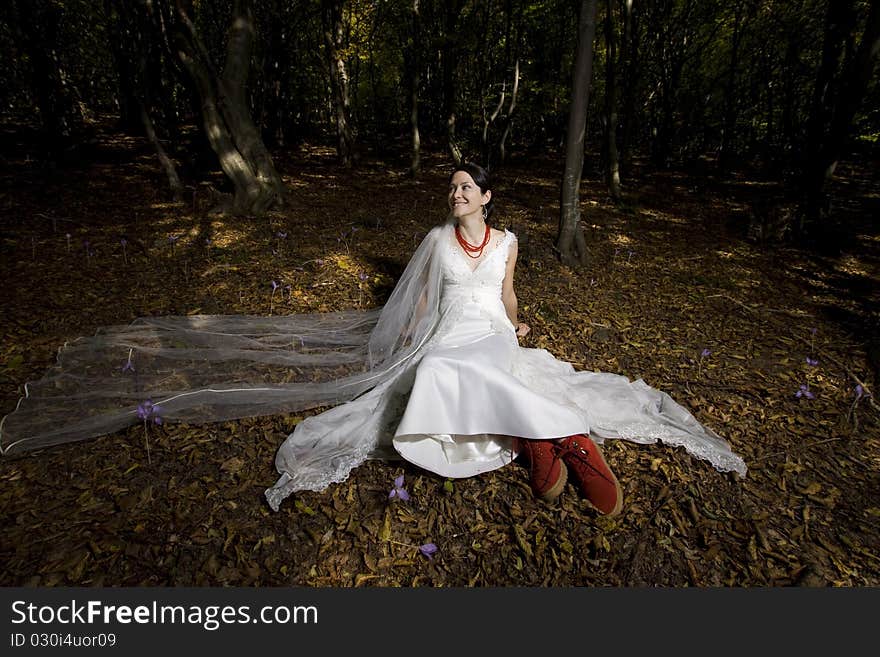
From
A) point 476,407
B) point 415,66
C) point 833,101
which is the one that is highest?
point 415,66

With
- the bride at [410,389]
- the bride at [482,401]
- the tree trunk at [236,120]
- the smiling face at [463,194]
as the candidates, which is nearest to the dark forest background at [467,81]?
the tree trunk at [236,120]

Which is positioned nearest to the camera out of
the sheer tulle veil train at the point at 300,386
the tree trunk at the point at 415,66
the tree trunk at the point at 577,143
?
the sheer tulle veil train at the point at 300,386

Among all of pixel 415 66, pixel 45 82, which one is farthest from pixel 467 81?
pixel 45 82

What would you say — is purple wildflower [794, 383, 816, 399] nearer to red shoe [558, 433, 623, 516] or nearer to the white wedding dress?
the white wedding dress

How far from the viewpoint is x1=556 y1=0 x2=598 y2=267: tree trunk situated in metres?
5.05

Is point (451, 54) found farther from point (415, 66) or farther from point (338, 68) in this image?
point (338, 68)

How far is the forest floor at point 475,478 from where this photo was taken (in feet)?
7.52

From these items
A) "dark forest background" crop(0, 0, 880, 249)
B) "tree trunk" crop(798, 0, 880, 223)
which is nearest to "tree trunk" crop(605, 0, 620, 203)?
"dark forest background" crop(0, 0, 880, 249)

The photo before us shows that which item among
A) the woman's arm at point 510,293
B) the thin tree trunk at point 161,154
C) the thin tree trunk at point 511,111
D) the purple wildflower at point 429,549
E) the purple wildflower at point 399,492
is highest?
the thin tree trunk at point 511,111

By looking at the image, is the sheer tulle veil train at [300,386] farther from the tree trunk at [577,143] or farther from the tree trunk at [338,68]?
the tree trunk at [338,68]

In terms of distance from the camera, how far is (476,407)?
267 cm

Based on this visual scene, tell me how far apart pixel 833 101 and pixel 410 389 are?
12.4 metres

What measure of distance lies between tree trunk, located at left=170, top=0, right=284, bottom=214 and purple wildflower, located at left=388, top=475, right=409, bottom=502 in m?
6.61

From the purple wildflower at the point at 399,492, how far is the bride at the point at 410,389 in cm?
18
